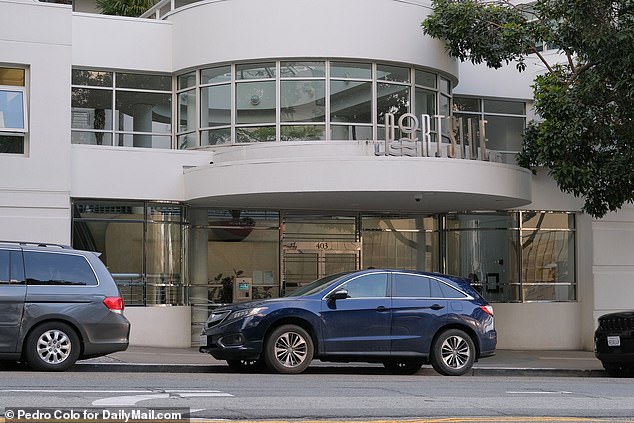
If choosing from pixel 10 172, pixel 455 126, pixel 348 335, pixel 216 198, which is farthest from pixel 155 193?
pixel 348 335

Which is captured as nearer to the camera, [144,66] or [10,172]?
[10,172]

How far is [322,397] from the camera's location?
462 inches

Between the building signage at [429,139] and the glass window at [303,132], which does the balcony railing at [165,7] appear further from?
the building signage at [429,139]

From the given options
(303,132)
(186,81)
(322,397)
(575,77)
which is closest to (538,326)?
(575,77)

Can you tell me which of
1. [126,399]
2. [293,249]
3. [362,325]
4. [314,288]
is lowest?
[126,399]

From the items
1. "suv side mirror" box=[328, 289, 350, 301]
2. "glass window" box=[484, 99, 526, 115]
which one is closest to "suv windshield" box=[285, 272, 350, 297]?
"suv side mirror" box=[328, 289, 350, 301]

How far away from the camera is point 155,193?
22.8 meters

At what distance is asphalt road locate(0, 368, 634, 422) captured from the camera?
10.2 m

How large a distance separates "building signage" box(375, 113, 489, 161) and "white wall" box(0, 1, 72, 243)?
629 cm

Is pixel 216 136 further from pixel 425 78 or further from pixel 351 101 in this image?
pixel 425 78

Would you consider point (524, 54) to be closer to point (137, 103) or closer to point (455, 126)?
point (455, 126)

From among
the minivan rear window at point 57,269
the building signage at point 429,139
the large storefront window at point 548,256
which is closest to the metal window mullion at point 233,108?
the building signage at point 429,139

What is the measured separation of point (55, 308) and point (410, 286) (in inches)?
213

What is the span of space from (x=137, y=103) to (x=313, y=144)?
4.23 meters
